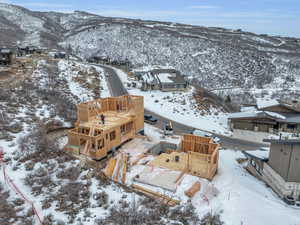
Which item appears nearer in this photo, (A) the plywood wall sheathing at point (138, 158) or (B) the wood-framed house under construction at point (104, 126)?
(A) the plywood wall sheathing at point (138, 158)

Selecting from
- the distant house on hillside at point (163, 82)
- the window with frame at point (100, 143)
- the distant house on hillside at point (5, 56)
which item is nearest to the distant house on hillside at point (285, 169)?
the window with frame at point (100, 143)

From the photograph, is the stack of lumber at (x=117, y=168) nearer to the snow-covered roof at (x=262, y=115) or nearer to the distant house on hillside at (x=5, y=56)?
the snow-covered roof at (x=262, y=115)

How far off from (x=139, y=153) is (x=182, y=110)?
1673 centimetres

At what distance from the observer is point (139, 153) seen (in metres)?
18.8

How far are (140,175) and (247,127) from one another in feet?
62.4

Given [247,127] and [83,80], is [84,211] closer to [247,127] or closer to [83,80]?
[247,127]

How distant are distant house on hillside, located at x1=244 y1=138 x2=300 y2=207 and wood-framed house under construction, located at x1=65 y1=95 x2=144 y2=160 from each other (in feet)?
37.2

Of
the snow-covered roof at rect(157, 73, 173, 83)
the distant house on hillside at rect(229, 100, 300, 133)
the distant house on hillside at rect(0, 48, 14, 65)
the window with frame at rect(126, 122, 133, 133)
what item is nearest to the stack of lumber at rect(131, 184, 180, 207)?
the window with frame at rect(126, 122, 133, 133)

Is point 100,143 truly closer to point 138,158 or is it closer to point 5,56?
point 138,158

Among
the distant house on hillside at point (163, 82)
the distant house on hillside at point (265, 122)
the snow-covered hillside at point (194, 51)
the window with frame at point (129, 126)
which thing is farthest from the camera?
the snow-covered hillside at point (194, 51)

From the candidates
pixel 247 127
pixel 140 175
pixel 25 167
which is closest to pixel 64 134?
pixel 25 167

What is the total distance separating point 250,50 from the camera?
78.9m

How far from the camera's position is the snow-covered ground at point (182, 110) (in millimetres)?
29641

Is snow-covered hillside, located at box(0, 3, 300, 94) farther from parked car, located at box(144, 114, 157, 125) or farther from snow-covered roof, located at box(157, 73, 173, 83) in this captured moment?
parked car, located at box(144, 114, 157, 125)
